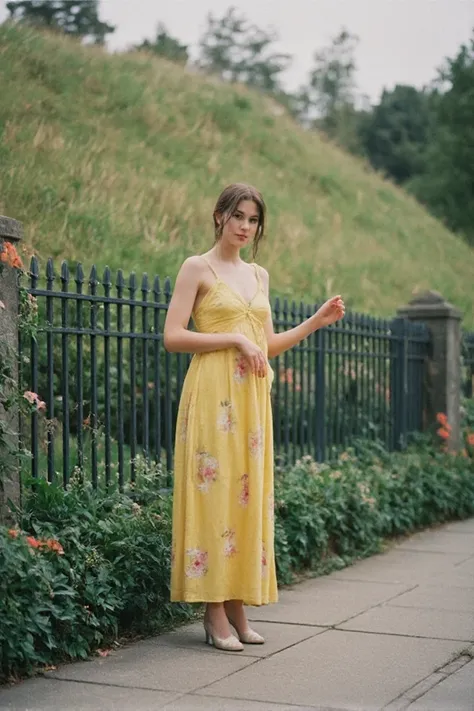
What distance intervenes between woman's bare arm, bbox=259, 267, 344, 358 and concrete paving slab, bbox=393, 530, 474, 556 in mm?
3365

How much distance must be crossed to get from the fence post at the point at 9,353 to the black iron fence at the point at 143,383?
251 millimetres

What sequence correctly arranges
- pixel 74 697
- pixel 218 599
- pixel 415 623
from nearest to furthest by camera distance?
pixel 74 697 → pixel 218 599 → pixel 415 623

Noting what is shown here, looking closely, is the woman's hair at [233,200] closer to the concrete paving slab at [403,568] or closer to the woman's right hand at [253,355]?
the woman's right hand at [253,355]

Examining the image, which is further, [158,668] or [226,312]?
[226,312]

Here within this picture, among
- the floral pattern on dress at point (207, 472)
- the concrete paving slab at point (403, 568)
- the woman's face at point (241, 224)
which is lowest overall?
the concrete paving slab at point (403, 568)

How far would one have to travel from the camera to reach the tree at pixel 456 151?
120 feet

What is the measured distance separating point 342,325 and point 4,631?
5382mm

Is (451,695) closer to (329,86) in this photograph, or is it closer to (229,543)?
(229,543)

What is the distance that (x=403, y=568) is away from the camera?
702cm

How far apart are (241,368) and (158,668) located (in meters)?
1.39

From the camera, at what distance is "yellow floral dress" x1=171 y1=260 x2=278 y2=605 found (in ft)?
15.1

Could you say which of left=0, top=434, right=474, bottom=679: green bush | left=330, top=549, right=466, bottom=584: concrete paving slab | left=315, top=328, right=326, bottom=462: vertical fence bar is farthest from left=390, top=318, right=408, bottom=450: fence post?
left=330, top=549, right=466, bottom=584: concrete paving slab

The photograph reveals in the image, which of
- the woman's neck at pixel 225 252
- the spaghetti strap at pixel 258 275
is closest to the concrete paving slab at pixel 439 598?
the spaghetti strap at pixel 258 275

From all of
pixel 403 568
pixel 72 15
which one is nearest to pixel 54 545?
pixel 403 568
